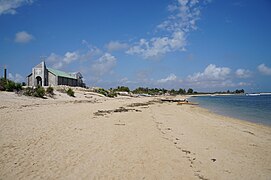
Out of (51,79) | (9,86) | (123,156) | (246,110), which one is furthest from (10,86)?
(246,110)

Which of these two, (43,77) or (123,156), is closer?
(123,156)

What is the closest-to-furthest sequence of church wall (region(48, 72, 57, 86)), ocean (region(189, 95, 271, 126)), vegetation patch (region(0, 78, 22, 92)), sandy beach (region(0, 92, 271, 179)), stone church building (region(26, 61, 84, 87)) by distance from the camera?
sandy beach (region(0, 92, 271, 179))
ocean (region(189, 95, 271, 126))
vegetation patch (region(0, 78, 22, 92))
stone church building (region(26, 61, 84, 87))
church wall (region(48, 72, 57, 86))

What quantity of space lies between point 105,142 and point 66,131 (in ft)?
8.25

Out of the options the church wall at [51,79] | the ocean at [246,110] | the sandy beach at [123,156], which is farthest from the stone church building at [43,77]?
the sandy beach at [123,156]

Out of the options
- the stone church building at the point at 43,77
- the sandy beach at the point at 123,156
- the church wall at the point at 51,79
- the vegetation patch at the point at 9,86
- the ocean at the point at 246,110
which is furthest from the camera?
the church wall at the point at 51,79

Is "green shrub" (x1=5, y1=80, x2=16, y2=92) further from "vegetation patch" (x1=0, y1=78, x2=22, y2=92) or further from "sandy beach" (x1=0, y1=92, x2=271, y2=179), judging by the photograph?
"sandy beach" (x1=0, y1=92, x2=271, y2=179)

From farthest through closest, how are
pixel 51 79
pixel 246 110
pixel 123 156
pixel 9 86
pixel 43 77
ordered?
1. pixel 51 79
2. pixel 43 77
3. pixel 246 110
4. pixel 9 86
5. pixel 123 156

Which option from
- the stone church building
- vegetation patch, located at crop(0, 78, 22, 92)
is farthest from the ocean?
the stone church building

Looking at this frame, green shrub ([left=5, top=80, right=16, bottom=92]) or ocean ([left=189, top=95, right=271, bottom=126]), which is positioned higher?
green shrub ([left=5, top=80, right=16, bottom=92])

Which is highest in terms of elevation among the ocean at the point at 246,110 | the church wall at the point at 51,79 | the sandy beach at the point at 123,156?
the church wall at the point at 51,79

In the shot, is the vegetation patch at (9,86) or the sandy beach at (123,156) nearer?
the sandy beach at (123,156)

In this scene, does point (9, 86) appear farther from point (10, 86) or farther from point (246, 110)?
point (246, 110)

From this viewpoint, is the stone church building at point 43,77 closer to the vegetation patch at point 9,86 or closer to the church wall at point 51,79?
the church wall at point 51,79

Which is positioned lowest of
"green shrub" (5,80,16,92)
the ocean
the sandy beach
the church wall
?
the ocean
